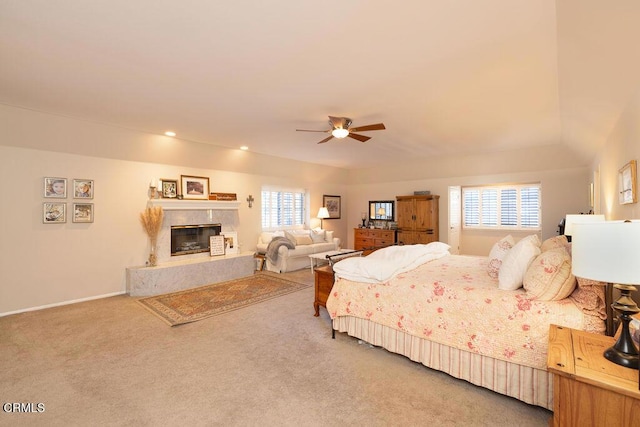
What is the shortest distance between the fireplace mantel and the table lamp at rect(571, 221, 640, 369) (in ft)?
18.1

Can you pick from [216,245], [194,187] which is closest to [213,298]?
[216,245]

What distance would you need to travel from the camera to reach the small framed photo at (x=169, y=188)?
5258 millimetres

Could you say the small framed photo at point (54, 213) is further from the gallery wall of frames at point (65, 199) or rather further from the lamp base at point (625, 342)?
the lamp base at point (625, 342)

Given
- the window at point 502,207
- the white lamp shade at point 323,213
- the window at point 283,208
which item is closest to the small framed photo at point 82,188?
the window at point 283,208

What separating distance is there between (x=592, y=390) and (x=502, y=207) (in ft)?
21.4

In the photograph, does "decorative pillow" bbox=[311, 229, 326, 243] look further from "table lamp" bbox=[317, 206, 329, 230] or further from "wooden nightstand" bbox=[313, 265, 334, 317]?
"wooden nightstand" bbox=[313, 265, 334, 317]

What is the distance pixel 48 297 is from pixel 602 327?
20.3ft

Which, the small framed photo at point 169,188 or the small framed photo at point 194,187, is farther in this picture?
the small framed photo at point 194,187

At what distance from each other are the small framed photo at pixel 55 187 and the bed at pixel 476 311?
14.0 feet

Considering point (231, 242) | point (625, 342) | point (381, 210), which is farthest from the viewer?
point (381, 210)

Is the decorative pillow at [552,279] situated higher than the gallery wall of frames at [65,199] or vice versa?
the gallery wall of frames at [65,199]

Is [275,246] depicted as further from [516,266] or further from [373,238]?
[516,266]

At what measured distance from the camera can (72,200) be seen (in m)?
4.32

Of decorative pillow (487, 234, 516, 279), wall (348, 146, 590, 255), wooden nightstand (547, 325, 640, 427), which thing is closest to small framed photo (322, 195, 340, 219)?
wall (348, 146, 590, 255)
